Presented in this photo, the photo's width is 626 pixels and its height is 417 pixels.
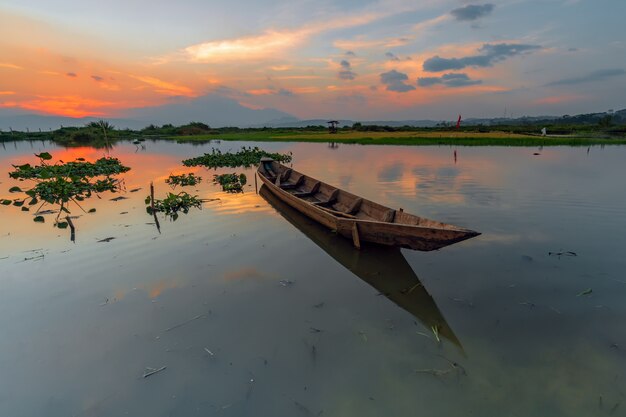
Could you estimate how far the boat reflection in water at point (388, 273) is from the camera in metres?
5.28

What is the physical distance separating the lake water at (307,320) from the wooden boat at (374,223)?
2.24ft

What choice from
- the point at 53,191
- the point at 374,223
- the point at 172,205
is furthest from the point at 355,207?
the point at 53,191

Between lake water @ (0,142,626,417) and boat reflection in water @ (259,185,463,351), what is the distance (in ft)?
0.14

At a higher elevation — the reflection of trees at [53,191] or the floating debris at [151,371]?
the reflection of trees at [53,191]

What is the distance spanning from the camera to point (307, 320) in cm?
525

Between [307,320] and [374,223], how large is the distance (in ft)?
9.29

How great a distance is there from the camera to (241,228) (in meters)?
9.84

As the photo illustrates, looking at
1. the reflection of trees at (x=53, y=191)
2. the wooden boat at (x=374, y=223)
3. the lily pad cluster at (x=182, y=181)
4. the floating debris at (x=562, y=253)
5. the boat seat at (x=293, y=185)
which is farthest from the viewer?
the lily pad cluster at (x=182, y=181)

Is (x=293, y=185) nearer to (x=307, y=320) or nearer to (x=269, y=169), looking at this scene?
(x=269, y=169)

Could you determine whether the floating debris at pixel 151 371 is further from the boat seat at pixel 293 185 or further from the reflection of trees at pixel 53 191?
the boat seat at pixel 293 185

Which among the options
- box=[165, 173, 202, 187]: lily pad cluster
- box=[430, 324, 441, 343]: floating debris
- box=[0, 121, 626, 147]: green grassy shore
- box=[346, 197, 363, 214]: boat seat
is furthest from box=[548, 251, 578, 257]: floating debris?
box=[0, 121, 626, 147]: green grassy shore

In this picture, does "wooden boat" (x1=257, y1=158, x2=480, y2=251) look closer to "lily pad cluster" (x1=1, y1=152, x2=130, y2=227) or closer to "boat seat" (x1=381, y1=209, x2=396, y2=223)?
"boat seat" (x1=381, y1=209, x2=396, y2=223)

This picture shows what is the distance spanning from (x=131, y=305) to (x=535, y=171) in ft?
70.5

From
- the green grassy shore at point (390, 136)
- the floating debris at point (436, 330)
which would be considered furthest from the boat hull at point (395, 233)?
the green grassy shore at point (390, 136)
